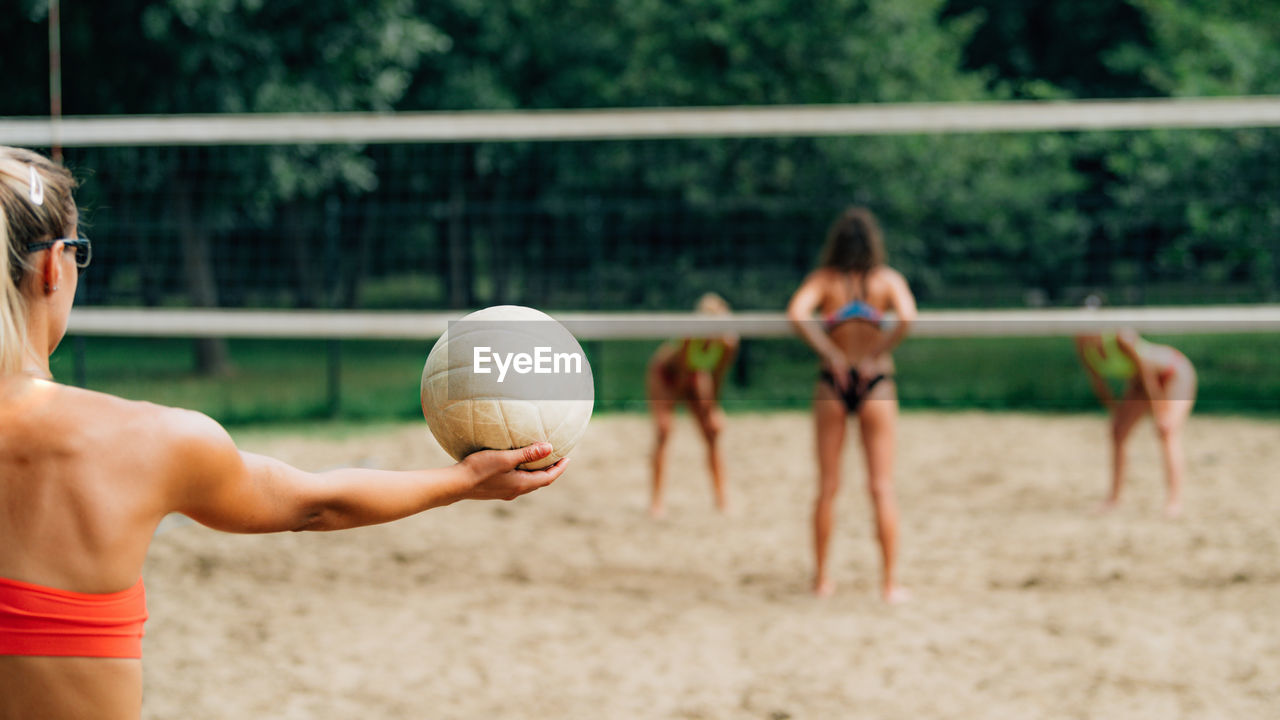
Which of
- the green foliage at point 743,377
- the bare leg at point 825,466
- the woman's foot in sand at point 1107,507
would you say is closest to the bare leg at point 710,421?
the bare leg at point 825,466

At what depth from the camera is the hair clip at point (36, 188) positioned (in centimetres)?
144

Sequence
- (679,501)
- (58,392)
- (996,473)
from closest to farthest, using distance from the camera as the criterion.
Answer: (58,392) < (679,501) < (996,473)

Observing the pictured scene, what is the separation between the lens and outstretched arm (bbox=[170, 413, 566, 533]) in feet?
4.92

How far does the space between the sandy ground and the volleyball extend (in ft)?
5.83

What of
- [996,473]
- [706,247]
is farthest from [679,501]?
[706,247]

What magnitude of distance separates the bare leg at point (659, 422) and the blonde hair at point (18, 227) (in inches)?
186

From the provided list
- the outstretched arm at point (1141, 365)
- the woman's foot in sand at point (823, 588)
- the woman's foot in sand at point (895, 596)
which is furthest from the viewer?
the outstretched arm at point (1141, 365)

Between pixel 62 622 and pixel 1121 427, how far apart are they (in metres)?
5.98

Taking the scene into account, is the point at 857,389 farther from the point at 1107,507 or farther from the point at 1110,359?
the point at 1107,507

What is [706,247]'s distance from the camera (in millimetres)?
13156

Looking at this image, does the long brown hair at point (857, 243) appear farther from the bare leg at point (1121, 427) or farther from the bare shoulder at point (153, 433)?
the bare shoulder at point (153, 433)

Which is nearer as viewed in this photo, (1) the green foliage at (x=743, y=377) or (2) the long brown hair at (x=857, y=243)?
(2) the long brown hair at (x=857, y=243)

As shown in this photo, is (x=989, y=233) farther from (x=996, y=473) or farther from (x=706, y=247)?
(x=996, y=473)

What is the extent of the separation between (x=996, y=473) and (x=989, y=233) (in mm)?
6185
